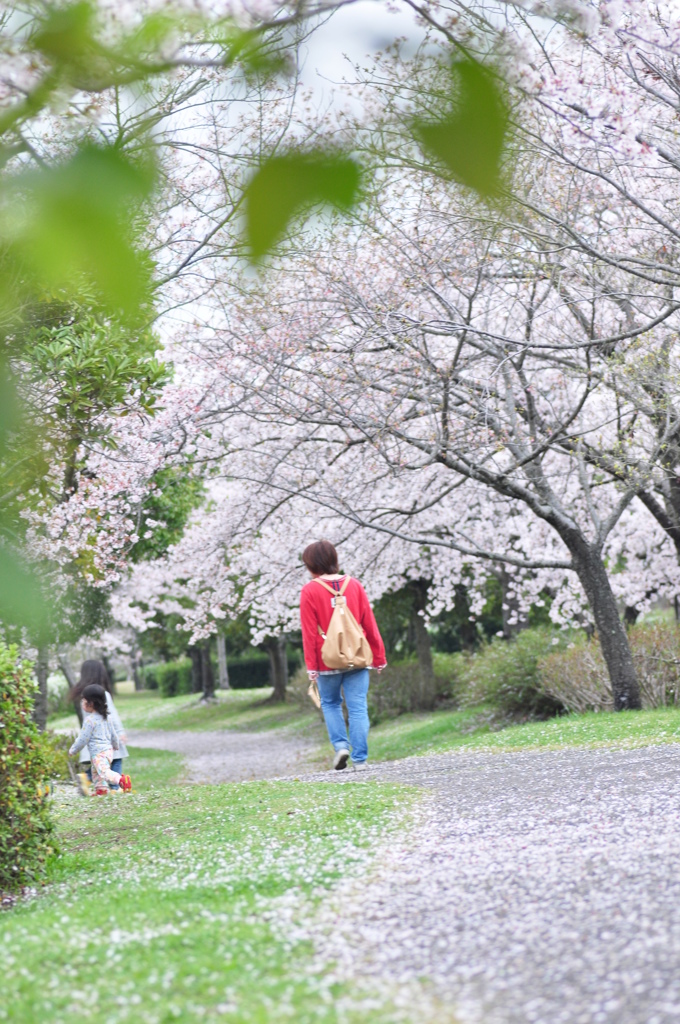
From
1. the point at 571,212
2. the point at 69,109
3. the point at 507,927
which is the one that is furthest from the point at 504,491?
the point at 69,109

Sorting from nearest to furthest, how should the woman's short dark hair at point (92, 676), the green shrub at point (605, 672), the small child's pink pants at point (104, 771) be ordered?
the small child's pink pants at point (104, 771) < the woman's short dark hair at point (92, 676) < the green shrub at point (605, 672)

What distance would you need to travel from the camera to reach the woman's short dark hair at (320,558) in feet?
22.9

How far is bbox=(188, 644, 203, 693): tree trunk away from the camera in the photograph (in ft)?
121

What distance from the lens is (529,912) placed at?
3.12m

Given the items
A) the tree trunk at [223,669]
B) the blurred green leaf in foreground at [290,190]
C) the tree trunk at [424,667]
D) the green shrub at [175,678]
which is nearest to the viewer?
the blurred green leaf in foreground at [290,190]

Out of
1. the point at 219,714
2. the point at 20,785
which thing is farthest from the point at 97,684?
the point at 219,714

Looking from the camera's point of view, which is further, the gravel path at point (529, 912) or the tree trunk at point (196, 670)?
the tree trunk at point (196, 670)

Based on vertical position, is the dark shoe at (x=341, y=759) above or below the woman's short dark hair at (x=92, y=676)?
below

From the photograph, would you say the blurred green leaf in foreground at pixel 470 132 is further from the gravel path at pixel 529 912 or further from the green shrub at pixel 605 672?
the green shrub at pixel 605 672

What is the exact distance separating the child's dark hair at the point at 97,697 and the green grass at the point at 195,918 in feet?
8.52

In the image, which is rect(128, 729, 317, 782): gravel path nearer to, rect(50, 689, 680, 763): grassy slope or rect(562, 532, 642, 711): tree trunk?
rect(50, 689, 680, 763): grassy slope

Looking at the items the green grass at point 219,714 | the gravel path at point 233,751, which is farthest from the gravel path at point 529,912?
the green grass at point 219,714

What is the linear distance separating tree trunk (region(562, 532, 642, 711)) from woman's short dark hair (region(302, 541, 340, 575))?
16.2 feet

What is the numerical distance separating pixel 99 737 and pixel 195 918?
5.48 meters
